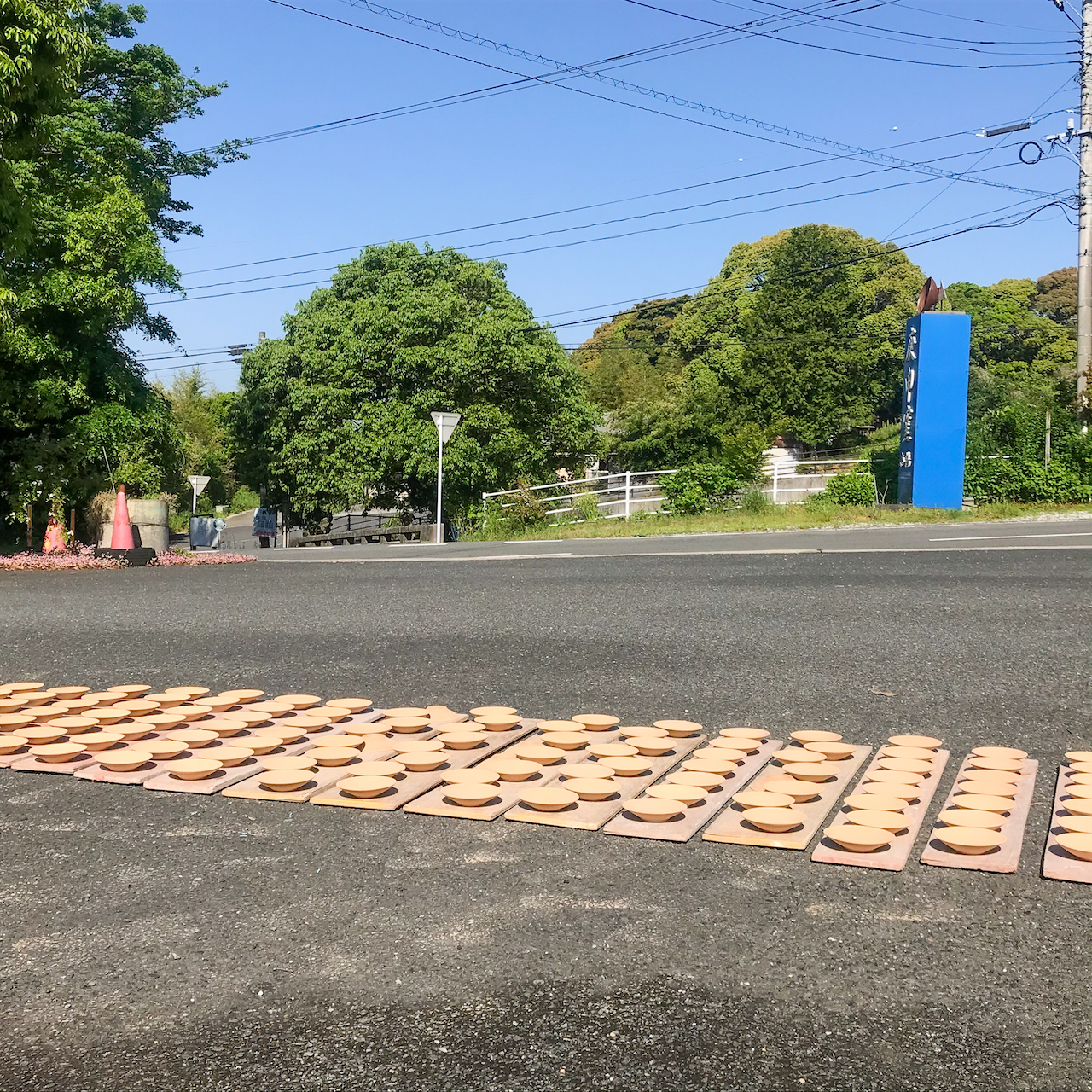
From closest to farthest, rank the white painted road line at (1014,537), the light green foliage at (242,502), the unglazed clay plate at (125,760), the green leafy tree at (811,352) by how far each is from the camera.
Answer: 1. the unglazed clay plate at (125,760)
2. the white painted road line at (1014,537)
3. the green leafy tree at (811,352)
4. the light green foliage at (242,502)

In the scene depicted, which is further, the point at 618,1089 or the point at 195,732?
the point at 195,732

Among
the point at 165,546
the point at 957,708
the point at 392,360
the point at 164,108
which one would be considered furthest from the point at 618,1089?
the point at 392,360

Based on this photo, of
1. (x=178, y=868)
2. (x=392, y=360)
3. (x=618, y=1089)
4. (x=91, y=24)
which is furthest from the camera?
(x=392, y=360)

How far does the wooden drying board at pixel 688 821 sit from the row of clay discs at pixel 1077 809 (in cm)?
103

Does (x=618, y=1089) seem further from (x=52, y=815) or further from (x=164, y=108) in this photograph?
(x=164, y=108)

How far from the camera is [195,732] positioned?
175 inches

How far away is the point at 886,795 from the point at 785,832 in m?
0.49

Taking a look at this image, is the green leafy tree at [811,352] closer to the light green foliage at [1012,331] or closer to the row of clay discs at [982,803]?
the light green foliage at [1012,331]

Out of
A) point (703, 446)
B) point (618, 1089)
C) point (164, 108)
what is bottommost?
point (618, 1089)

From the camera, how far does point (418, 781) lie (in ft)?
→ 12.6

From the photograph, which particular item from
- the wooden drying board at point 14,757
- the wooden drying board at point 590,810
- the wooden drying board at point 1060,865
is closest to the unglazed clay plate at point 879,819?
the wooden drying board at point 1060,865

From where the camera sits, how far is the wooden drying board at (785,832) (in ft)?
10.5

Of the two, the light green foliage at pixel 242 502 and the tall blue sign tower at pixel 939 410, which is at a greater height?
the tall blue sign tower at pixel 939 410

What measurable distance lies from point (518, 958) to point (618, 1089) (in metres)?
0.54
